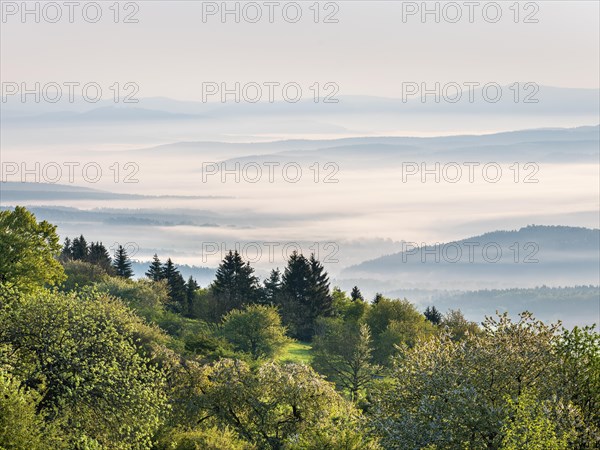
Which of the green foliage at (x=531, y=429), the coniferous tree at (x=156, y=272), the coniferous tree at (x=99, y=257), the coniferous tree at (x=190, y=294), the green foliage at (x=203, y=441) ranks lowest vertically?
the green foliage at (x=203, y=441)

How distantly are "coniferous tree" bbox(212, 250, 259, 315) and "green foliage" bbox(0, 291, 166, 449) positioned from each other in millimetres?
110793

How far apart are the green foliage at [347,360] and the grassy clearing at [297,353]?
14.6ft

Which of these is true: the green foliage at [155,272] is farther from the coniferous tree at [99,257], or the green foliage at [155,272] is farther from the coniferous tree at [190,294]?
the coniferous tree at [99,257]

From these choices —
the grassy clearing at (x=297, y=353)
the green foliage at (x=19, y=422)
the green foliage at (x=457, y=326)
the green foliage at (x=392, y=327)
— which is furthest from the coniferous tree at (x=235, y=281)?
the green foliage at (x=19, y=422)

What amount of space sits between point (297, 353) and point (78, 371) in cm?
9011

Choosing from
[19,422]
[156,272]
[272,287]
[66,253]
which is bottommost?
[19,422]

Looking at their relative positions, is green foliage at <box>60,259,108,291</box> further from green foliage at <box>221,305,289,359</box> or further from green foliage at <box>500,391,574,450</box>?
green foliage at <box>500,391,574,450</box>

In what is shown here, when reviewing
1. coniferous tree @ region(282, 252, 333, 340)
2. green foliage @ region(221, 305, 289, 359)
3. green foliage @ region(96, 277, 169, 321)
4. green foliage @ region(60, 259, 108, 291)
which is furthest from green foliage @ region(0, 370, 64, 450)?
coniferous tree @ region(282, 252, 333, 340)

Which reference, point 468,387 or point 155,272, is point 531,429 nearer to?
point 468,387

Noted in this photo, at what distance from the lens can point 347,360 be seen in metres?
117

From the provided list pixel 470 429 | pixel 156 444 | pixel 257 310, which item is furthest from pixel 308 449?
pixel 257 310

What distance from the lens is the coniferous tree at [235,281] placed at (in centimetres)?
16475

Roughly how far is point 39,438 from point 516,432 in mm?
23378

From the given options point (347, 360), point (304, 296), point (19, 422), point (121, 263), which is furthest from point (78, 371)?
point (121, 263)
